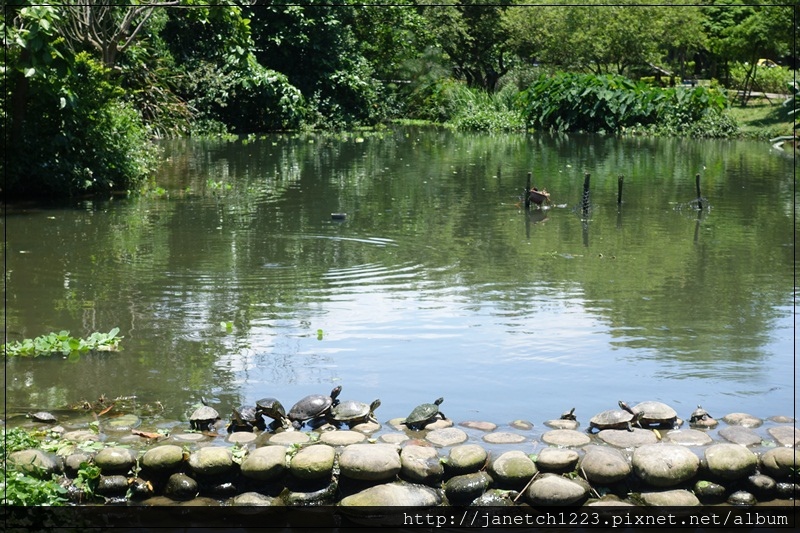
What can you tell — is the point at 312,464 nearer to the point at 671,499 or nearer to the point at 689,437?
the point at 671,499

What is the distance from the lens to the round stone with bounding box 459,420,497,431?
605 cm

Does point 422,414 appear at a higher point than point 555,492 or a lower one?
higher

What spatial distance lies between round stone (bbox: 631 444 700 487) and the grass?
88.1 feet

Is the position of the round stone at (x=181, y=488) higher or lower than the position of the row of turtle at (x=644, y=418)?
lower

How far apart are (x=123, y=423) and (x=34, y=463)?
37.4 inches

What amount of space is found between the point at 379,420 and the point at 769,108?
3211 centimetres

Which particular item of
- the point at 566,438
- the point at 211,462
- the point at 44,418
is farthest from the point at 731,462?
the point at 44,418

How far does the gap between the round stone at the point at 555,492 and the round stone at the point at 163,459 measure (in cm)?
Answer: 184

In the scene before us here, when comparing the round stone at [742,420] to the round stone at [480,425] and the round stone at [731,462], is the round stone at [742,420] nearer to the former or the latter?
the round stone at [731,462]

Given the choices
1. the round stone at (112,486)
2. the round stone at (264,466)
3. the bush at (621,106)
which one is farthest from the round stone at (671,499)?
the bush at (621,106)

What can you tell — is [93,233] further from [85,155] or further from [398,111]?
[398,111]

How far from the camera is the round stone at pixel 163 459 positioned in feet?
17.3

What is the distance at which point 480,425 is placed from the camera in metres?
6.09

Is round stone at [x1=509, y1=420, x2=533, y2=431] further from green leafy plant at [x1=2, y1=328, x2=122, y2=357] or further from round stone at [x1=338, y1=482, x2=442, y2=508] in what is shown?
green leafy plant at [x1=2, y1=328, x2=122, y2=357]
